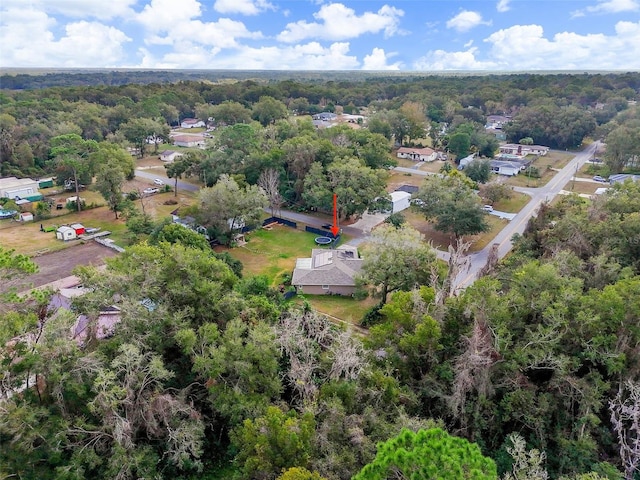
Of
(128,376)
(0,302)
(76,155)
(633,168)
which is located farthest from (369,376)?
(633,168)

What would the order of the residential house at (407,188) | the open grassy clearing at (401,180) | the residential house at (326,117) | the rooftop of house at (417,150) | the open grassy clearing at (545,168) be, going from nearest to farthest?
the residential house at (407,188), the open grassy clearing at (401,180), the open grassy clearing at (545,168), the rooftop of house at (417,150), the residential house at (326,117)

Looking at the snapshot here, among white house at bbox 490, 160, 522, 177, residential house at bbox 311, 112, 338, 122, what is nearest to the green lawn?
white house at bbox 490, 160, 522, 177

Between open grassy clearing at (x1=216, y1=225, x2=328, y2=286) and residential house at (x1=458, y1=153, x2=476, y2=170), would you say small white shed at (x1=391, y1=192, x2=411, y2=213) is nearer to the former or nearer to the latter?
open grassy clearing at (x1=216, y1=225, x2=328, y2=286)

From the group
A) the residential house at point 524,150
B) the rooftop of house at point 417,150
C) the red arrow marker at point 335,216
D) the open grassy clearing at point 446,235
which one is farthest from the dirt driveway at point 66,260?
the residential house at point 524,150

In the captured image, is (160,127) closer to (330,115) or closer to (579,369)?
(330,115)

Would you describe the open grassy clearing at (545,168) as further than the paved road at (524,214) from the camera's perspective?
Yes

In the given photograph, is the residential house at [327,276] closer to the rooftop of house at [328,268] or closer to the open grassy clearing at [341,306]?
the rooftop of house at [328,268]

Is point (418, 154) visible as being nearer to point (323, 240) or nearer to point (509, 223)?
point (509, 223)
